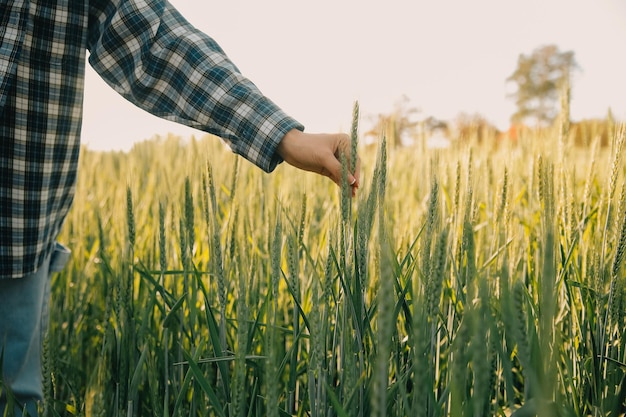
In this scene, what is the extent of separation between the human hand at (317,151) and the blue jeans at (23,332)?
586 millimetres

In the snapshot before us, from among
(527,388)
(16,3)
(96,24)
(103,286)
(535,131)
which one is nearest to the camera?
(527,388)

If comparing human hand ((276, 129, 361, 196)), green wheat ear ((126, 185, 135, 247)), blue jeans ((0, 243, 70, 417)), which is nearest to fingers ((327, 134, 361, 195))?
human hand ((276, 129, 361, 196))

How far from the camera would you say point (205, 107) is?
95 cm

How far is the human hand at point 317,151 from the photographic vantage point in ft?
2.72

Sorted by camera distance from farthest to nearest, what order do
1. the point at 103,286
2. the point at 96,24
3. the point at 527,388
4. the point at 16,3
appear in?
the point at 103,286
the point at 96,24
the point at 16,3
the point at 527,388

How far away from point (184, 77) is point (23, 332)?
0.60 meters

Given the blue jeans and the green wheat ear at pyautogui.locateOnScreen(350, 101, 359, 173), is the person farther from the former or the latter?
the green wheat ear at pyautogui.locateOnScreen(350, 101, 359, 173)

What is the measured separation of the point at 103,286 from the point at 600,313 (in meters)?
1.07

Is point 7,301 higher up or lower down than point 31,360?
higher up

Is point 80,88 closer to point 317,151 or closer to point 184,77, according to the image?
point 184,77

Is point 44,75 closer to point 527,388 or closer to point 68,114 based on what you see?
point 68,114

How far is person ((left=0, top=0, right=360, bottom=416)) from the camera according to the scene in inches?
36.0

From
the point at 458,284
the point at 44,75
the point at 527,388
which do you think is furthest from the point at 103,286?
the point at 527,388

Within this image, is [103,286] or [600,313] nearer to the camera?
[600,313]
